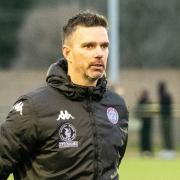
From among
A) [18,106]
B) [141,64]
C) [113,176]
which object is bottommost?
[141,64]

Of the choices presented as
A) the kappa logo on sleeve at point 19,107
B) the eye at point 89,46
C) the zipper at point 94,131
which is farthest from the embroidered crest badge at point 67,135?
the eye at point 89,46

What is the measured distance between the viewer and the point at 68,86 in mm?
5465

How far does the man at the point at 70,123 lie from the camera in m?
5.38

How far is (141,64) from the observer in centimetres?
4241

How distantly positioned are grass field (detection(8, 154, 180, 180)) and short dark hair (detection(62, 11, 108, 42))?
1067 cm

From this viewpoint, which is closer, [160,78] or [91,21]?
[91,21]

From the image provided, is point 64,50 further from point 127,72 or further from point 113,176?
point 127,72

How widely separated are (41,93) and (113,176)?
2.20ft

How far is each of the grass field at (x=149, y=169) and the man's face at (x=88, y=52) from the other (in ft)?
35.0


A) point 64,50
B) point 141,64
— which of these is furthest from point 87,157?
point 141,64

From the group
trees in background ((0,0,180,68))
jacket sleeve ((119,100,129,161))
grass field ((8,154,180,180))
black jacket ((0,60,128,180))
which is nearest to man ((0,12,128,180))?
black jacket ((0,60,128,180))

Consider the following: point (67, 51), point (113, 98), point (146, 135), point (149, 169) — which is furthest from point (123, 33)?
point (67, 51)

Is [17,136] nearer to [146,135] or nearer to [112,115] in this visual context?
[112,115]

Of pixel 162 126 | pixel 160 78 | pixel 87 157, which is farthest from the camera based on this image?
pixel 160 78
